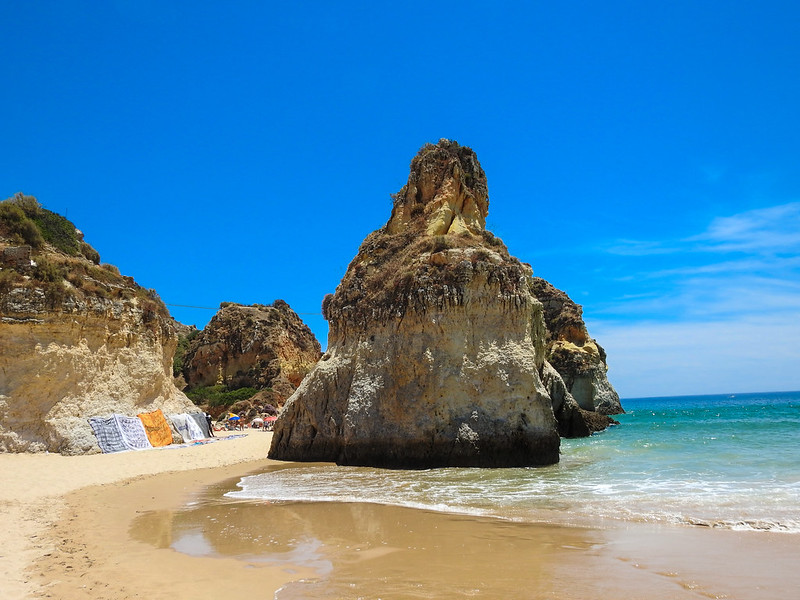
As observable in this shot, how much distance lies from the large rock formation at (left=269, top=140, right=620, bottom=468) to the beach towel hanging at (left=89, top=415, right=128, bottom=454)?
5.67 m

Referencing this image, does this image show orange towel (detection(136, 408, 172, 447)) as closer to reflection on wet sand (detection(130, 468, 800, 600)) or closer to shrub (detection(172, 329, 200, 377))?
reflection on wet sand (detection(130, 468, 800, 600))

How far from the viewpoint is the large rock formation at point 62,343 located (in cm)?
1828

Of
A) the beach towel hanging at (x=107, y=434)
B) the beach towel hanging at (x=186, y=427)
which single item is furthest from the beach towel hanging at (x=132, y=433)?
the beach towel hanging at (x=186, y=427)

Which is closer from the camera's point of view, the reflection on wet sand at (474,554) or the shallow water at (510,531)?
the reflection on wet sand at (474,554)

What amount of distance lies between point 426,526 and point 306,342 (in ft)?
151

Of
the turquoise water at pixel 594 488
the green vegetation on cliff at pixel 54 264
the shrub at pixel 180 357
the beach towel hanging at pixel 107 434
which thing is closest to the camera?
the turquoise water at pixel 594 488

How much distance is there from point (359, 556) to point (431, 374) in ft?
30.2

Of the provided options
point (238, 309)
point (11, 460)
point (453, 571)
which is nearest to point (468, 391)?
point (453, 571)

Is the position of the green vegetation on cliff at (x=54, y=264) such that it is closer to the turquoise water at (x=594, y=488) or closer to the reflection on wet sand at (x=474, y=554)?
the turquoise water at (x=594, y=488)

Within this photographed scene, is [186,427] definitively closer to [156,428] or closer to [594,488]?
[156,428]

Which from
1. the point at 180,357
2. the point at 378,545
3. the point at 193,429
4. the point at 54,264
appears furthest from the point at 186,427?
the point at 180,357

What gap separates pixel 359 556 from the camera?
283 inches

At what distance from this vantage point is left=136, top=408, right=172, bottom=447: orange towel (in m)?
21.8

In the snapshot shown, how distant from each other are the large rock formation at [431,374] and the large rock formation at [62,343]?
22.6 feet
